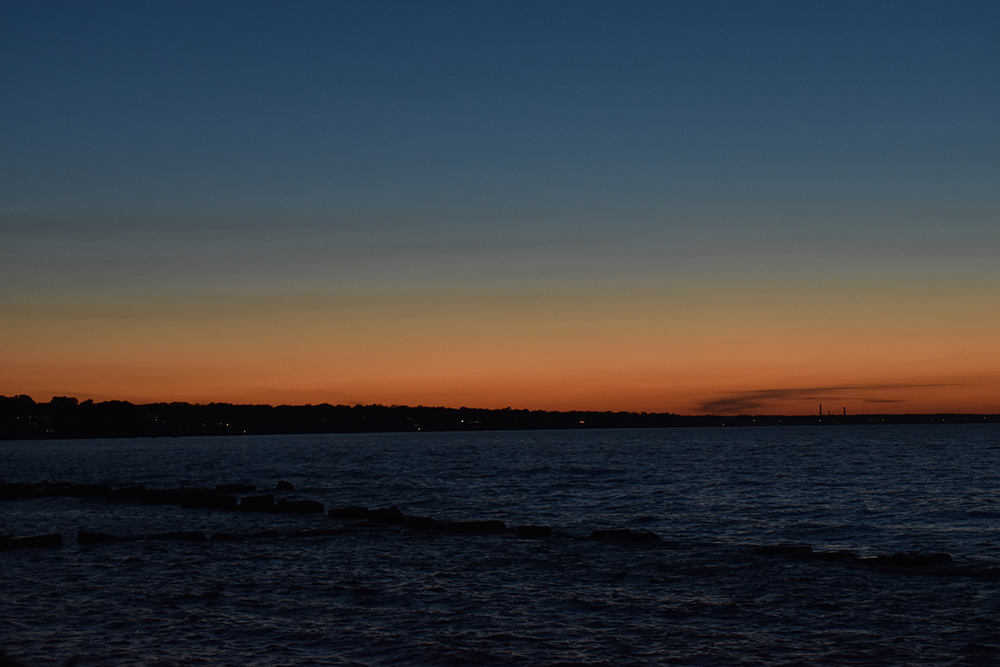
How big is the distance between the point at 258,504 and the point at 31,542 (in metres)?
17.9

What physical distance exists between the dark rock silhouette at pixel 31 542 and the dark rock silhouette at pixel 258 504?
54.5ft

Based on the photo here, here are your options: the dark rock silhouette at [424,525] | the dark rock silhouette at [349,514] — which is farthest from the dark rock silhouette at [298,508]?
the dark rock silhouette at [424,525]

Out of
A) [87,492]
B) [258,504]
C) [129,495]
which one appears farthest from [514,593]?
[87,492]

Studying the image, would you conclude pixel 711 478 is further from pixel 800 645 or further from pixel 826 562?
pixel 800 645

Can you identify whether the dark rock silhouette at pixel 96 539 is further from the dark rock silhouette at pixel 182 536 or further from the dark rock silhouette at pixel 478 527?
the dark rock silhouette at pixel 478 527

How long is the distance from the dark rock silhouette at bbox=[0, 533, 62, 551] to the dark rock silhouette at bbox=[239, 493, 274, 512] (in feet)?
54.5

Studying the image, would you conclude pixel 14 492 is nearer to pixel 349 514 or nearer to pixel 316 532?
pixel 349 514

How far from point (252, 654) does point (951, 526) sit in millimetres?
37850

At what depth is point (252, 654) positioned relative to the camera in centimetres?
1923

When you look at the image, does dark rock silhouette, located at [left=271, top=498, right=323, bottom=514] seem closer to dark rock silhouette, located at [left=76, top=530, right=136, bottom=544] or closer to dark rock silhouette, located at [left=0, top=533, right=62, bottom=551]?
dark rock silhouette, located at [left=76, top=530, right=136, bottom=544]

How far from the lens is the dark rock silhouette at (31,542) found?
116 ft

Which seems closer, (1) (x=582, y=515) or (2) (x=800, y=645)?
(2) (x=800, y=645)

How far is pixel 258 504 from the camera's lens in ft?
175

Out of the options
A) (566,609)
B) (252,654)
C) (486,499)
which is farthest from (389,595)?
(486,499)
